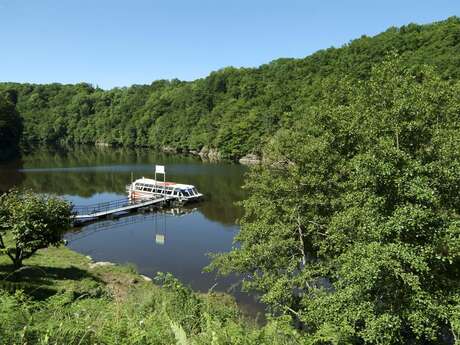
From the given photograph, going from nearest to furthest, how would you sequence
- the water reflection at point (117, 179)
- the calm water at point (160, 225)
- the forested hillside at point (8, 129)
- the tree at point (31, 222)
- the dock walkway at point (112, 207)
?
the tree at point (31, 222)
the calm water at point (160, 225)
the dock walkway at point (112, 207)
the water reflection at point (117, 179)
the forested hillside at point (8, 129)

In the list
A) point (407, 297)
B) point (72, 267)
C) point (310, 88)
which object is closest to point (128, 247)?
point (72, 267)

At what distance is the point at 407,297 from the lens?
1138 centimetres

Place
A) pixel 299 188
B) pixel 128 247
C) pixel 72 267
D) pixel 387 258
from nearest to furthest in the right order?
1. pixel 387 258
2. pixel 299 188
3. pixel 72 267
4. pixel 128 247

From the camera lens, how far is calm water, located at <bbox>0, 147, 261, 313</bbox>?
27500 millimetres

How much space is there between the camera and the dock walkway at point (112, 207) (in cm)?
4003

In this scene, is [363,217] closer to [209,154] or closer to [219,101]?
[209,154]

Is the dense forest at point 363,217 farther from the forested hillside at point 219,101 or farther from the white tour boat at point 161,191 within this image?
the forested hillside at point 219,101

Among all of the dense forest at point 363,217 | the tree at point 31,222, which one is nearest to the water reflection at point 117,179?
the tree at point 31,222

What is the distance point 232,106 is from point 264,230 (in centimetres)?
10123

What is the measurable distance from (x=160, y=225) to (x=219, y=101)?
315ft

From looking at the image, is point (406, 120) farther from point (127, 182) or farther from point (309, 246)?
point (127, 182)

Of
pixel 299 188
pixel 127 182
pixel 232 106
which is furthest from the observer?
pixel 232 106

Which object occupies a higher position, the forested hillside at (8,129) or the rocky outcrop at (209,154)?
the forested hillside at (8,129)

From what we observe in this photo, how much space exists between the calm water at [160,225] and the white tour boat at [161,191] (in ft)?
5.56
